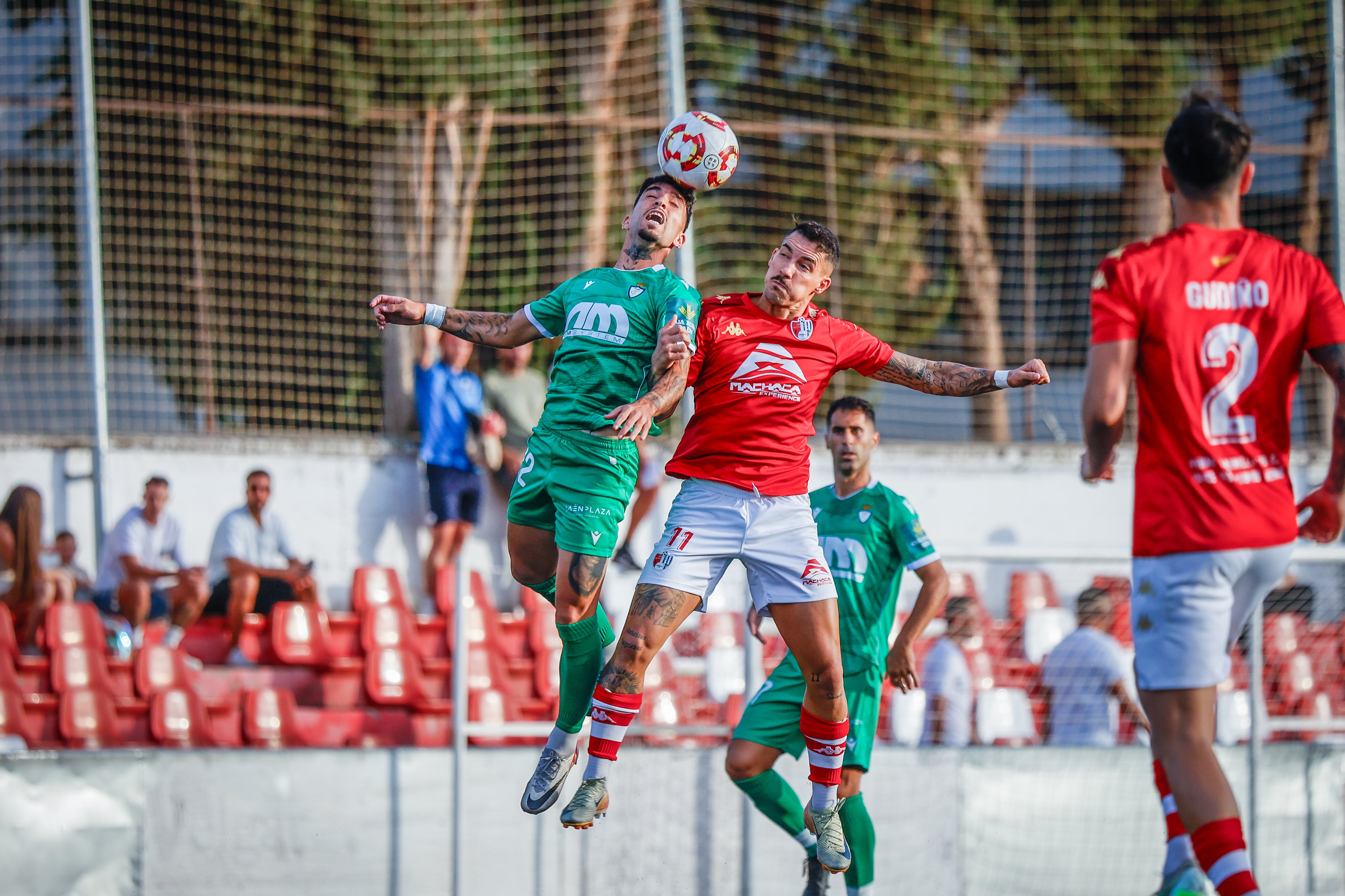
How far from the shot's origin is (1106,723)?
358 inches

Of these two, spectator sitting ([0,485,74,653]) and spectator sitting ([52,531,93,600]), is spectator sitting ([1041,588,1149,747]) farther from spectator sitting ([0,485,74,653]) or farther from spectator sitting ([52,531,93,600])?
spectator sitting ([52,531,93,600])

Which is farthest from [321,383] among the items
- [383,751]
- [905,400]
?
[905,400]

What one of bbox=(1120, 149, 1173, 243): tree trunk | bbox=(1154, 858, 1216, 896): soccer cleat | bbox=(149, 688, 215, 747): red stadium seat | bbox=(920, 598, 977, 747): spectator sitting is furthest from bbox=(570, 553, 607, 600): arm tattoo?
bbox=(1120, 149, 1173, 243): tree trunk

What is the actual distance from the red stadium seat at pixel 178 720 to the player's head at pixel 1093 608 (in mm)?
5978

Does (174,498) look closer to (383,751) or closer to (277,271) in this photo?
(277,271)

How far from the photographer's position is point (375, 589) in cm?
1082

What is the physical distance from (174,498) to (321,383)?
1.71 meters

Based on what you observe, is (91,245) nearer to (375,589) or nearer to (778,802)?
(375,589)

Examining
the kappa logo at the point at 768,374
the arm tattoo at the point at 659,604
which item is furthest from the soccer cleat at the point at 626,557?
the kappa logo at the point at 768,374

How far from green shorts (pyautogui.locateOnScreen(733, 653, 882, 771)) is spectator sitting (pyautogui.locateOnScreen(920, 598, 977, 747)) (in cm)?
208

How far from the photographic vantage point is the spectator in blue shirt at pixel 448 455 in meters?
11.1

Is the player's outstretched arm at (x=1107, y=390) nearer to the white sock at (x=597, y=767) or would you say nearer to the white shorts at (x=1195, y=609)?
the white shorts at (x=1195, y=609)

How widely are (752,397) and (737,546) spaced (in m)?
0.62

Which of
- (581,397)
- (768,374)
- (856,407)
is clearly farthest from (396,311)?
(856,407)
